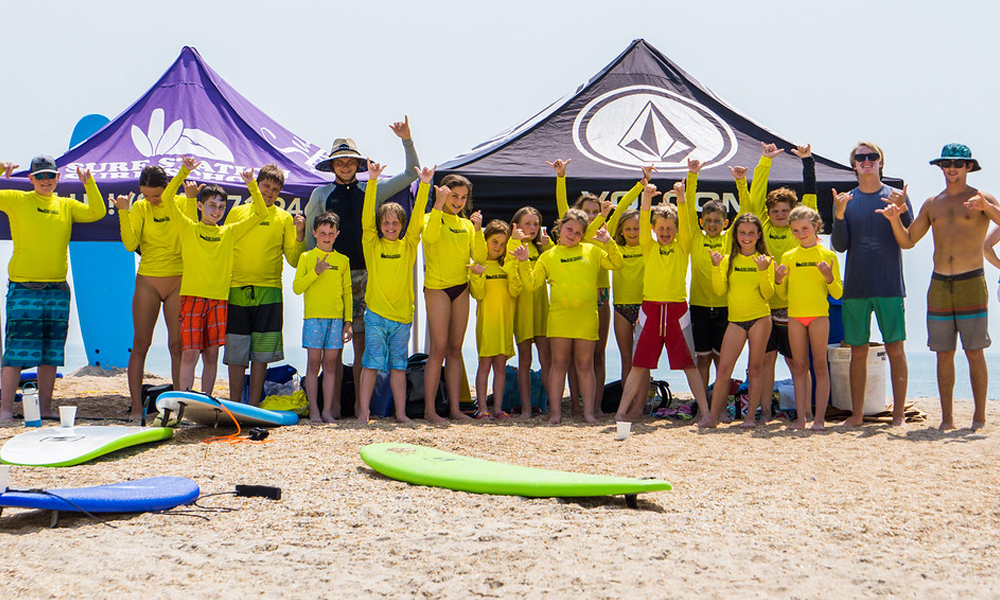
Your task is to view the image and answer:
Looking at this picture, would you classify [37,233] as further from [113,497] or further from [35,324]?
[113,497]

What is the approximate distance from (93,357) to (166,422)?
15.9ft

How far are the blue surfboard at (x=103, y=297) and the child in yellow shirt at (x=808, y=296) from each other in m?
6.48

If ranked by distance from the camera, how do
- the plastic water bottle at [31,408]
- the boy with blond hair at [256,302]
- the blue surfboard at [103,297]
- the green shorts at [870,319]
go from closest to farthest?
the plastic water bottle at [31,408], the green shorts at [870,319], the boy with blond hair at [256,302], the blue surfboard at [103,297]

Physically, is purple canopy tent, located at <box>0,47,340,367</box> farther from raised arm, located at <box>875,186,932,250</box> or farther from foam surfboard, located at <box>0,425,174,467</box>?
raised arm, located at <box>875,186,932,250</box>

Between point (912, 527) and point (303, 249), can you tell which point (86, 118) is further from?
point (912, 527)

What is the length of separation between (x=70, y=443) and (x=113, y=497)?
1.41 m

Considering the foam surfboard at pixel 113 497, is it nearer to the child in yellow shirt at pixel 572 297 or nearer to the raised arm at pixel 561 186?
the child in yellow shirt at pixel 572 297

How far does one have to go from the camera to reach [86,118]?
31.1ft

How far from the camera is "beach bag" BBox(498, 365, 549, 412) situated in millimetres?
6734

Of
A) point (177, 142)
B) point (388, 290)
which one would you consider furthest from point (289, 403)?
point (177, 142)

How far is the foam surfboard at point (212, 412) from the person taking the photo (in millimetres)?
4817

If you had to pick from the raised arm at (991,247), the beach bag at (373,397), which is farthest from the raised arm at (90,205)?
the raised arm at (991,247)

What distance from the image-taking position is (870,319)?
18.5 feet

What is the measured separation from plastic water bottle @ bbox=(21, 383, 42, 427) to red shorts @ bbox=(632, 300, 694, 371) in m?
3.91
